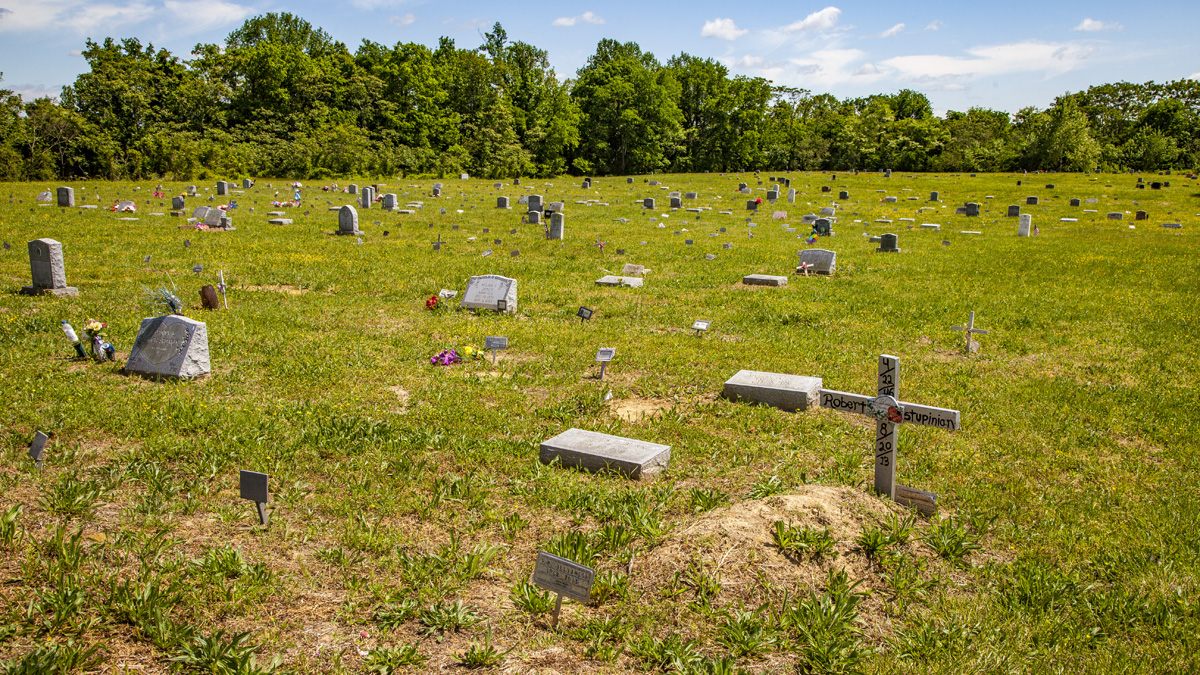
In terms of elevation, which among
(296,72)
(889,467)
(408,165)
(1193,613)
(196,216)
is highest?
(296,72)

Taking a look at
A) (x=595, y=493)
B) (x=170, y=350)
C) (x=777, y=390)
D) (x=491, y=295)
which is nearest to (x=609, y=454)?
(x=595, y=493)

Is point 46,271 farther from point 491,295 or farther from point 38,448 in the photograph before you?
point 38,448

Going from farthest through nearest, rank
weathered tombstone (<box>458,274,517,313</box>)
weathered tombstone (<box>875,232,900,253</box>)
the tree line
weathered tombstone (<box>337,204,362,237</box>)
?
1. the tree line
2. weathered tombstone (<box>337,204,362,237</box>)
3. weathered tombstone (<box>875,232,900,253</box>)
4. weathered tombstone (<box>458,274,517,313</box>)

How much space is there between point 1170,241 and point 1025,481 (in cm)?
2331

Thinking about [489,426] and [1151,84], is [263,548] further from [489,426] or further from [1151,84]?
[1151,84]

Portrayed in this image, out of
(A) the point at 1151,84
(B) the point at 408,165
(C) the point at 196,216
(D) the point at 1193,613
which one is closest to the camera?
(D) the point at 1193,613

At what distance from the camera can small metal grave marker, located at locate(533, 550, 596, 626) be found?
12.9 feet

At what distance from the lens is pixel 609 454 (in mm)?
6254

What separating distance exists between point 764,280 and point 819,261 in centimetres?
259

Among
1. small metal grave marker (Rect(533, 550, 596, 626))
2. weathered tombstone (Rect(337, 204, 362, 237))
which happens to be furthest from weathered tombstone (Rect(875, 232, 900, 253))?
small metal grave marker (Rect(533, 550, 596, 626))

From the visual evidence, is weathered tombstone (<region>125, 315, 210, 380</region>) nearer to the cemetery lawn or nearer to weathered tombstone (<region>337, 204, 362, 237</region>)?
the cemetery lawn

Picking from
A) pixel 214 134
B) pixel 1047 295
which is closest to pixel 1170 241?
pixel 1047 295

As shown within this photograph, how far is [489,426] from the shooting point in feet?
23.6

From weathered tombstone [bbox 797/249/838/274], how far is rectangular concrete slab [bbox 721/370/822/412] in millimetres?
9228
